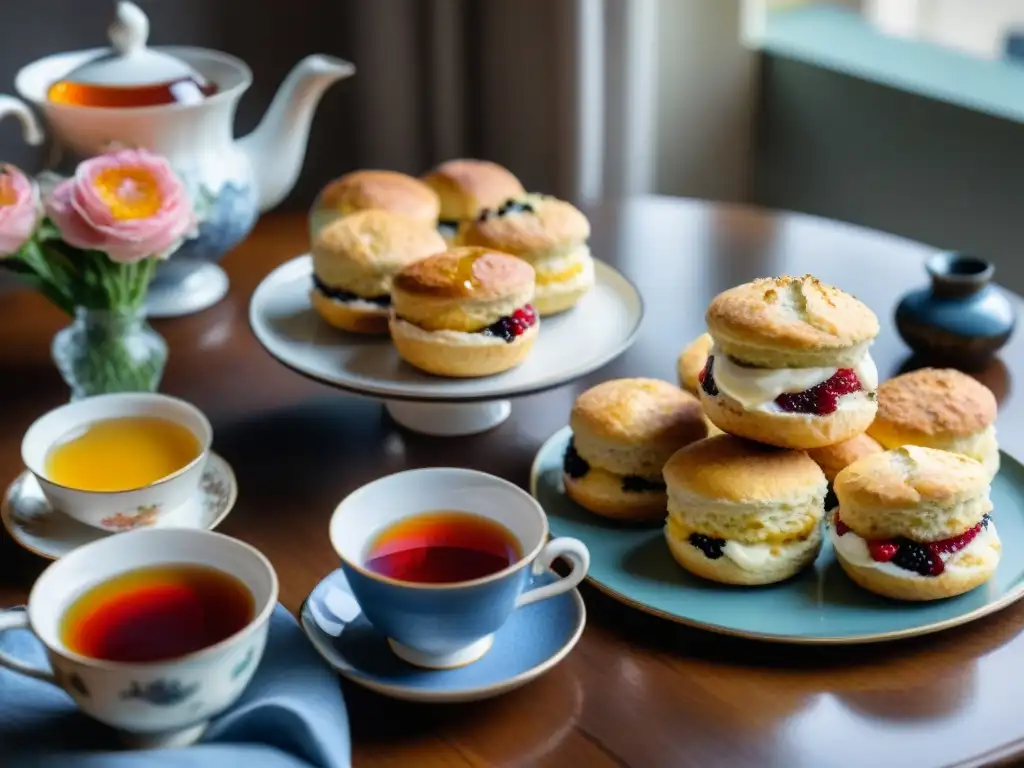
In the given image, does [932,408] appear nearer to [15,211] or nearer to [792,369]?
[792,369]

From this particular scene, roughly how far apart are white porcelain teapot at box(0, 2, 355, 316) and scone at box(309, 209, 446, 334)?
0.23 metres

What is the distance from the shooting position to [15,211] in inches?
48.3

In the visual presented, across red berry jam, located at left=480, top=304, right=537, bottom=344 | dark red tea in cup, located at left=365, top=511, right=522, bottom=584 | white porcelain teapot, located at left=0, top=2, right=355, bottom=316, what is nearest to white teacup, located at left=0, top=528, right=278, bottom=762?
dark red tea in cup, located at left=365, top=511, right=522, bottom=584

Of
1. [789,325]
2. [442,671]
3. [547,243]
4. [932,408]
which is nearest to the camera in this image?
[442,671]

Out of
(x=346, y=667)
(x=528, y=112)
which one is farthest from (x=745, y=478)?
(x=528, y=112)

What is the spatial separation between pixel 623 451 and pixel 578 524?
0.08 meters

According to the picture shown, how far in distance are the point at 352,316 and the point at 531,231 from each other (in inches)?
8.6

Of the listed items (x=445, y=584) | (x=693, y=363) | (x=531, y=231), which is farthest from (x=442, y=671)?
(x=531, y=231)

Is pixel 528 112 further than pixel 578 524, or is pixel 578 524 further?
pixel 528 112

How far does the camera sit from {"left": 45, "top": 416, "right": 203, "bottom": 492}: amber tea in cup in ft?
3.80

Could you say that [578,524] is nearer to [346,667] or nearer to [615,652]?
[615,652]

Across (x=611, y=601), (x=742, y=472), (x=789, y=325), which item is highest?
(x=789, y=325)

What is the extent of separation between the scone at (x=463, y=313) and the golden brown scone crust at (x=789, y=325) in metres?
0.23

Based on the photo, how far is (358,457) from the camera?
4.33 feet
